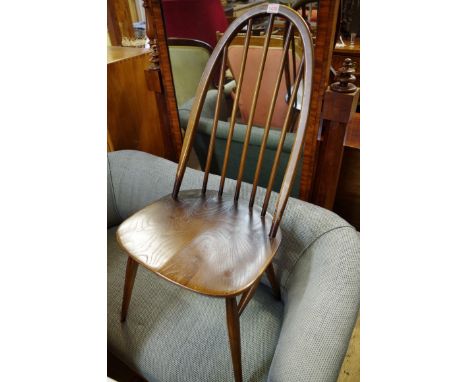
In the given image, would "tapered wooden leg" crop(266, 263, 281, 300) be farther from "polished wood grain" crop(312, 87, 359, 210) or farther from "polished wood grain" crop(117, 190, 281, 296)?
"polished wood grain" crop(312, 87, 359, 210)

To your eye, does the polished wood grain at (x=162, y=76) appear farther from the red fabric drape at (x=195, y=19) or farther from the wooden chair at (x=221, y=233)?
the wooden chair at (x=221, y=233)

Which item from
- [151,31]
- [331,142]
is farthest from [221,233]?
[151,31]

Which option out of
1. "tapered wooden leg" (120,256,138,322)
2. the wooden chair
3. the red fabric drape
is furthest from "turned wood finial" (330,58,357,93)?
"tapered wooden leg" (120,256,138,322)

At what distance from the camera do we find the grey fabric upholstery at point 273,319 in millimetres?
631

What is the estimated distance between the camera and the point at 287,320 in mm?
→ 742

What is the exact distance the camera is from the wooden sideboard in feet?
4.37

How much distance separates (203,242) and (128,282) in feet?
0.88

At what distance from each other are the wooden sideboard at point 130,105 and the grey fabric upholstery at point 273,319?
0.67 m

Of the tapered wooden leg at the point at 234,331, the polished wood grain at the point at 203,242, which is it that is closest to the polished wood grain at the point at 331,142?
the polished wood grain at the point at 203,242

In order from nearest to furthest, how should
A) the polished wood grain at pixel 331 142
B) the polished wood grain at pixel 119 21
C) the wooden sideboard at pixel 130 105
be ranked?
the polished wood grain at pixel 331 142 → the wooden sideboard at pixel 130 105 → the polished wood grain at pixel 119 21

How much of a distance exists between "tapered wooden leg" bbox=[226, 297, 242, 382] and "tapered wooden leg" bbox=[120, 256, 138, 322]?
30 centimetres

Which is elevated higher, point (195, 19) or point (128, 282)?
point (195, 19)

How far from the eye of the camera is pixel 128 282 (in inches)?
32.9

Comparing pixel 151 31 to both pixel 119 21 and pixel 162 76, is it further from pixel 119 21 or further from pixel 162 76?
pixel 119 21
